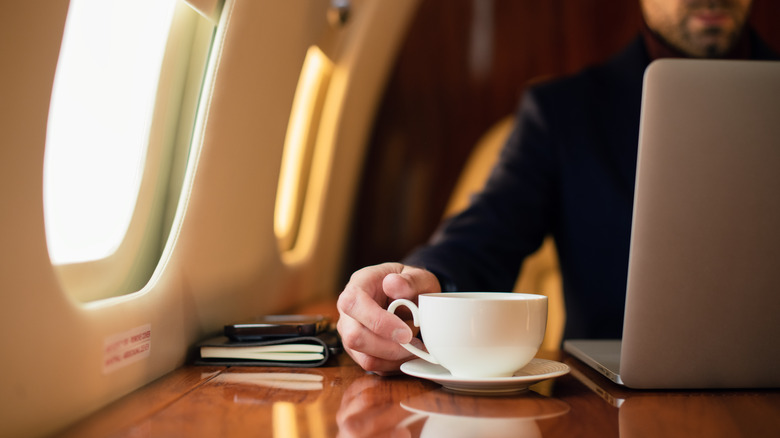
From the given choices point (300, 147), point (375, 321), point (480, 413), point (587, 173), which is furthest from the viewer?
point (300, 147)

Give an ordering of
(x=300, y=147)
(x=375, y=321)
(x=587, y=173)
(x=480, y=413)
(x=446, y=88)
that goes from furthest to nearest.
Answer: (x=446, y=88) < (x=300, y=147) < (x=587, y=173) < (x=375, y=321) < (x=480, y=413)

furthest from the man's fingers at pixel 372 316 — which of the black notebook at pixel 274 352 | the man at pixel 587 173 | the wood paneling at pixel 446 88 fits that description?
the wood paneling at pixel 446 88

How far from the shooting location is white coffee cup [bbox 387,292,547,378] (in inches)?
26.0

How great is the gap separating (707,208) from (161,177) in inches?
28.6

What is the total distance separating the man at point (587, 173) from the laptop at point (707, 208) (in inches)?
26.0

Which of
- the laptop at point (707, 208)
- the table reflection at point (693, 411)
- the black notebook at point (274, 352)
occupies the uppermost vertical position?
the laptop at point (707, 208)

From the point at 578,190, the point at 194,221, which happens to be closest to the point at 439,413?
the point at 194,221

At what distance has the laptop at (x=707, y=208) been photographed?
0.66 meters

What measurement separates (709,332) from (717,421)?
10cm

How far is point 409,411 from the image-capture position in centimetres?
64

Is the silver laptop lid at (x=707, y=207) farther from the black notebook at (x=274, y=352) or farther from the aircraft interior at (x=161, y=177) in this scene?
the aircraft interior at (x=161, y=177)

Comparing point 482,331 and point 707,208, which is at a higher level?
point 707,208

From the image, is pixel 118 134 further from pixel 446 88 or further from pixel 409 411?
pixel 446 88

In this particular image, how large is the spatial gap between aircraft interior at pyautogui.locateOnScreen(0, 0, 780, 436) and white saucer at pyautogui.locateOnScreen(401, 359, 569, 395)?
0.33m
